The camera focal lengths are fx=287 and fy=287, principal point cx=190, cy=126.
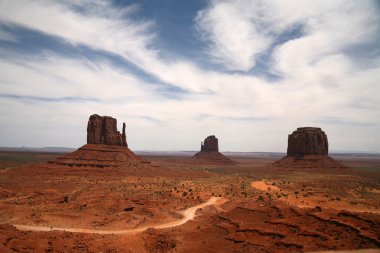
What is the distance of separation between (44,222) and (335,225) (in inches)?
953

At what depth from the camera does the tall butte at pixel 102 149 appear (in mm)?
70875

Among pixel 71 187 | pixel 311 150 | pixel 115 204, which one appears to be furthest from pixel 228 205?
pixel 311 150

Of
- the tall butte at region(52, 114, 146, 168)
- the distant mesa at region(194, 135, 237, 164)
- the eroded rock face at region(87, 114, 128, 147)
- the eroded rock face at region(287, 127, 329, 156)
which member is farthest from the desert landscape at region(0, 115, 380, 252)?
the distant mesa at region(194, 135, 237, 164)

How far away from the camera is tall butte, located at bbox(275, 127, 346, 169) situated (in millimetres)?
94438

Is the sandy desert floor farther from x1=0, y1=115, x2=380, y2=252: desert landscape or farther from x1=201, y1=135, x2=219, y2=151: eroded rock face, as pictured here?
x1=201, y1=135, x2=219, y2=151: eroded rock face

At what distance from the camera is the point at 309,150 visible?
99125 mm

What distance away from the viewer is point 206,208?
3155 cm

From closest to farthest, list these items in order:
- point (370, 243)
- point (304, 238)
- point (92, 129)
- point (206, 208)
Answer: point (370, 243) < point (304, 238) < point (206, 208) < point (92, 129)

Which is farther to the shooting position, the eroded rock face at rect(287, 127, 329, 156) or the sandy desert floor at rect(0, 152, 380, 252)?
the eroded rock face at rect(287, 127, 329, 156)

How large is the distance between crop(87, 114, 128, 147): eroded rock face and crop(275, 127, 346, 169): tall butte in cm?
5672

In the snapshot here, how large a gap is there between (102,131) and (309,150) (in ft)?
226

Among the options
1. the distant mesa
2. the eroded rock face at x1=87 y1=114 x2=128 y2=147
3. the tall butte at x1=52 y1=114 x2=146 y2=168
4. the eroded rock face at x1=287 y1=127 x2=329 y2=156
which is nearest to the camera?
the tall butte at x1=52 y1=114 x2=146 y2=168

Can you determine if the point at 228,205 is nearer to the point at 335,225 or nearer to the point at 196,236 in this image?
the point at 196,236

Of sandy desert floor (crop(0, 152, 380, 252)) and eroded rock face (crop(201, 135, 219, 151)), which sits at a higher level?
eroded rock face (crop(201, 135, 219, 151))
